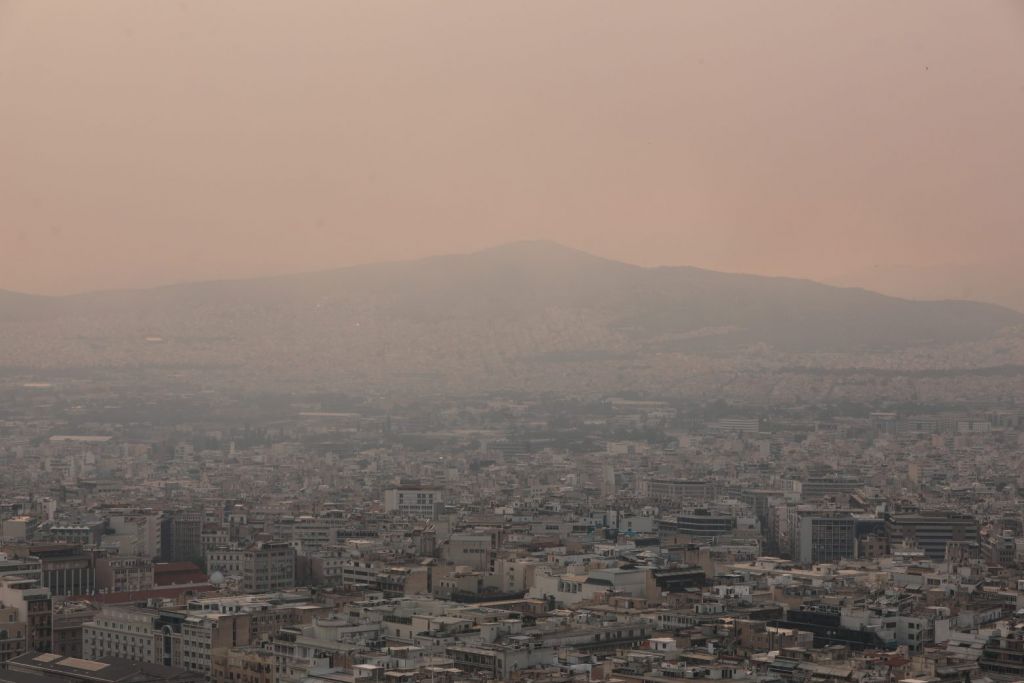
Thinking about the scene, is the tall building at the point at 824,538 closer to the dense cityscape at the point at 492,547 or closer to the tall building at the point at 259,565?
the dense cityscape at the point at 492,547

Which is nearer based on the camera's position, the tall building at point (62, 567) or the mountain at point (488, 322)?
the tall building at point (62, 567)

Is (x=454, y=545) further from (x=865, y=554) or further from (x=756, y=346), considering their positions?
(x=756, y=346)

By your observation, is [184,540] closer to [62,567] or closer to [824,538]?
[62,567]

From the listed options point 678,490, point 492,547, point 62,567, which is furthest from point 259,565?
point 678,490

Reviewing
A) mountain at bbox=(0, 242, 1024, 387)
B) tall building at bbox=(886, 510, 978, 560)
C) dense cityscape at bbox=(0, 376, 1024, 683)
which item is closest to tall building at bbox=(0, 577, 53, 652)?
dense cityscape at bbox=(0, 376, 1024, 683)

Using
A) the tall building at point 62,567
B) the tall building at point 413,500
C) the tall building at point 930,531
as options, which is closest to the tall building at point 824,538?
the tall building at point 930,531

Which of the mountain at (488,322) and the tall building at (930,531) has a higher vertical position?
the mountain at (488,322)

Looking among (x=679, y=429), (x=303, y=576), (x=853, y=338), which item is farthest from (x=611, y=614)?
(x=853, y=338)

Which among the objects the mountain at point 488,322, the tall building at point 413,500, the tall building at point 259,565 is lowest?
the tall building at point 259,565
